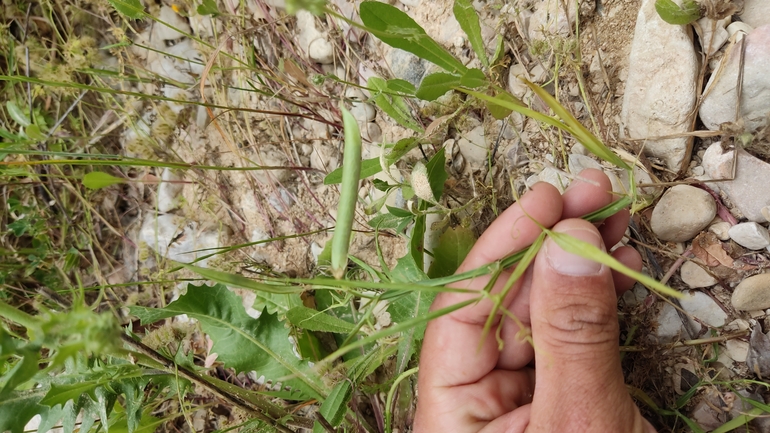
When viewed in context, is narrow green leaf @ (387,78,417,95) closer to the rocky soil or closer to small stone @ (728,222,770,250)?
the rocky soil

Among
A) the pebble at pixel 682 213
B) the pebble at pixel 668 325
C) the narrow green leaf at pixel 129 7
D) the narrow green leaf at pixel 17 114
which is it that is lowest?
the pebble at pixel 668 325

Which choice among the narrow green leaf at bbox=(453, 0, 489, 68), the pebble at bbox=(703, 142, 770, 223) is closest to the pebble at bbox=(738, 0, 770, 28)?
the pebble at bbox=(703, 142, 770, 223)

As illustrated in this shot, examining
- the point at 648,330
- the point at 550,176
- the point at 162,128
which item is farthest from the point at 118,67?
the point at 648,330

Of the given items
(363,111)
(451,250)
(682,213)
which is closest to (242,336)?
(451,250)

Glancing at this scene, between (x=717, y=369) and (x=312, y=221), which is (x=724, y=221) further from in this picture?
(x=312, y=221)

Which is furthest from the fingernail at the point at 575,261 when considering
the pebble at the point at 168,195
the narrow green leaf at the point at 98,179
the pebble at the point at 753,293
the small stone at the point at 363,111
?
the pebble at the point at 168,195

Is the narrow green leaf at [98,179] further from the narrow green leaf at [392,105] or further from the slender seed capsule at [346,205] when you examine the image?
the slender seed capsule at [346,205]

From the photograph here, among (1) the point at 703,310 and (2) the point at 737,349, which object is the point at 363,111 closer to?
(1) the point at 703,310
